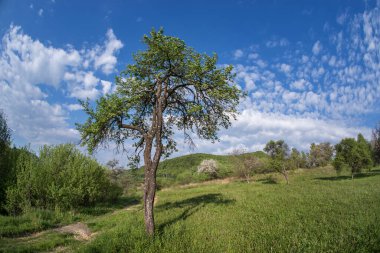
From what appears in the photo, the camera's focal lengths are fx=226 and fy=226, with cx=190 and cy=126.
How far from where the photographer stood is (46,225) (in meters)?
17.3

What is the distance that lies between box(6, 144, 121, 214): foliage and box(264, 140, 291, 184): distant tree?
33.3 m

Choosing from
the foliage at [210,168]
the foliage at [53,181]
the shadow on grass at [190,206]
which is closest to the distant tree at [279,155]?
the shadow on grass at [190,206]

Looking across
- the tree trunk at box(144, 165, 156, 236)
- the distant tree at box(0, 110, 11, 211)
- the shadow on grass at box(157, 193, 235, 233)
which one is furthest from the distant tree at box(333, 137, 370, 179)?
the distant tree at box(0, 110, 11, 211)

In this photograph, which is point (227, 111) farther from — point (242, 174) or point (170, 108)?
point (242, 174)

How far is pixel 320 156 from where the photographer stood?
86.1 metres

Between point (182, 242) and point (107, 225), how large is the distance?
1052 centimetres

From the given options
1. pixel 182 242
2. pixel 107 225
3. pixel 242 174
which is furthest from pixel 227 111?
pixel 242 174

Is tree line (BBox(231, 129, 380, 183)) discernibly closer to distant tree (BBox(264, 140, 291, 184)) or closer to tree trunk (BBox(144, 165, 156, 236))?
distant tree (BBox(264, 140, 291, 184))

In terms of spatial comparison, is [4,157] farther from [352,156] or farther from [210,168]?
[210,168]

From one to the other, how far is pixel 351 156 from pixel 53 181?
4920cm

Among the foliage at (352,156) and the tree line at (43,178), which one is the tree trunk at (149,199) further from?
the foliage at (352,156)

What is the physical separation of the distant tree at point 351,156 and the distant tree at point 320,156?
136 ft

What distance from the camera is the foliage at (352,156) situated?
42.4 meters

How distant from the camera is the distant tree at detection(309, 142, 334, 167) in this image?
84619 millimetres
